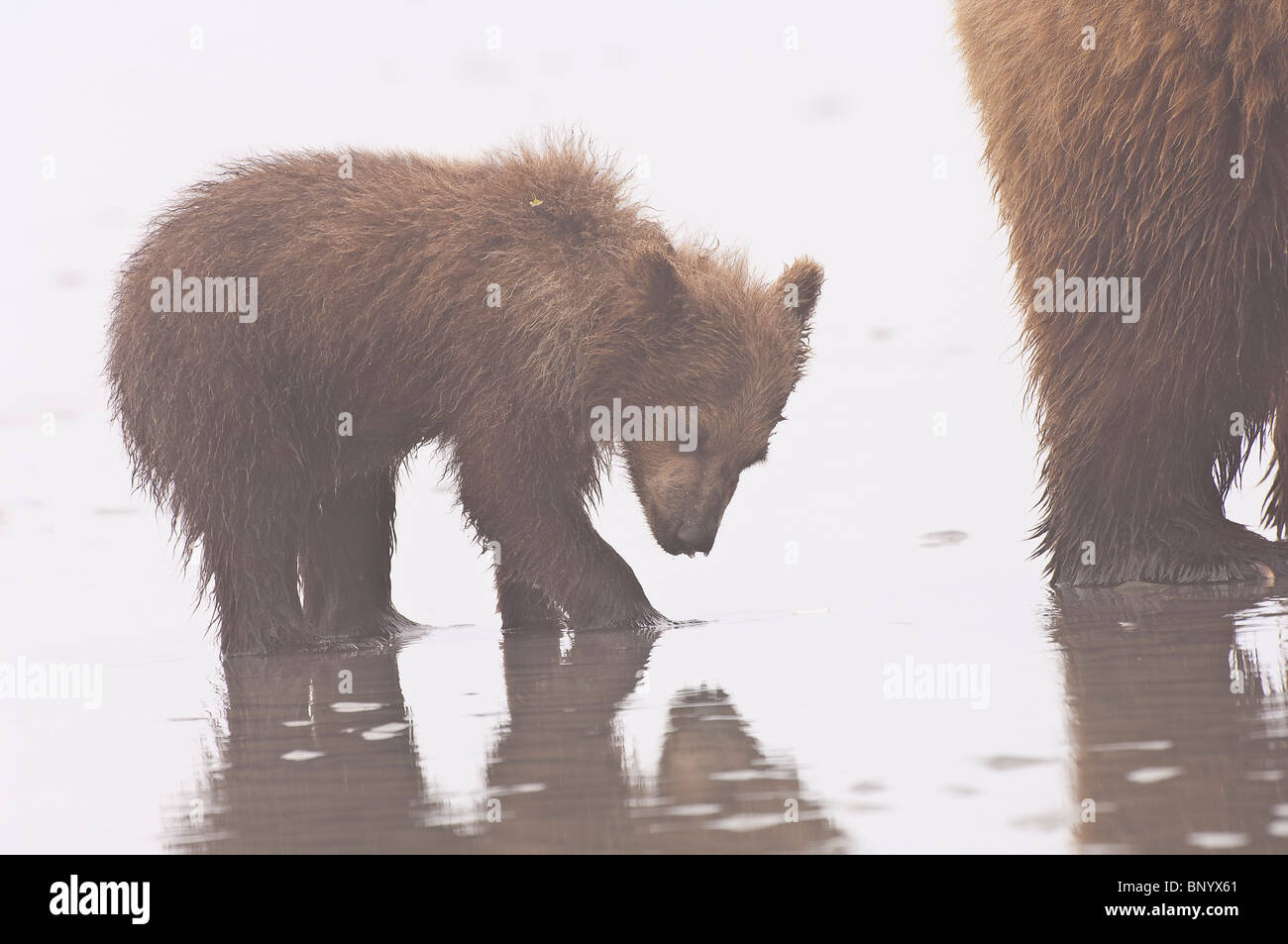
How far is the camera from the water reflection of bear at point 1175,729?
3414 millimetres

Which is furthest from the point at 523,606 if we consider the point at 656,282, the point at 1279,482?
the point at 1279,482

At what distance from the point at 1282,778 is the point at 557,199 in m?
4.72

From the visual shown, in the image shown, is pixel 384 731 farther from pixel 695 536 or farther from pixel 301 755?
pixel 695 536

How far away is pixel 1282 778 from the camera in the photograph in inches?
146

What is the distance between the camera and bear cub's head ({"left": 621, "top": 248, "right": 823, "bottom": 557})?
7.34 meters

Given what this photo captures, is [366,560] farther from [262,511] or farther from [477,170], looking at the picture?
[477,170]

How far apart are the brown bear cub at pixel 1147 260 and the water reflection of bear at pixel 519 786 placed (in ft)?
9.33

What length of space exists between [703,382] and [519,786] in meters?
3.42

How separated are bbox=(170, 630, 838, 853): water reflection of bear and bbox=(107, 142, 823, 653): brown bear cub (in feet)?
5.28

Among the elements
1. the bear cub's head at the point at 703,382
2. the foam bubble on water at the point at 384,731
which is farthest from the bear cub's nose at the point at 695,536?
the foam bubble on water at the point at 384,731
